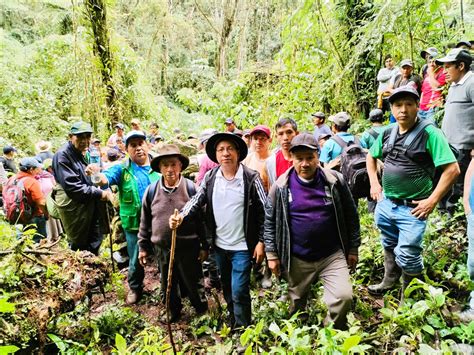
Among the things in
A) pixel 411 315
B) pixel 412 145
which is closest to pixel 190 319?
pixel 411 315

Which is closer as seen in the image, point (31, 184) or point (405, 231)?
point (405, 231)

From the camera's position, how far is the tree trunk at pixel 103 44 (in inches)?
350

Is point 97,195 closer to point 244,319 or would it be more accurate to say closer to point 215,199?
point 215,199

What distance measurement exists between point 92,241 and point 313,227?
10.0ft

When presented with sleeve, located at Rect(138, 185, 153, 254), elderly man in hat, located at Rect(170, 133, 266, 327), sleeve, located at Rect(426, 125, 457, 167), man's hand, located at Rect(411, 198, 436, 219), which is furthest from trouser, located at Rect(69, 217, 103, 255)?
sleeve, located at Rect(426, 125, 457, 167)

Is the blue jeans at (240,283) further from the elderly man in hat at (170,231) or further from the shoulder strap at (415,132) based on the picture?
the shoulder strap at (415,132)

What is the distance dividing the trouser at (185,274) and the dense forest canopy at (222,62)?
4814 millimetres

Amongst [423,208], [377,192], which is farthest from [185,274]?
[423,208]

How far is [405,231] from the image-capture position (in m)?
3.30

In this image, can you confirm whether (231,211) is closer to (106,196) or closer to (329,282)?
(329,282)

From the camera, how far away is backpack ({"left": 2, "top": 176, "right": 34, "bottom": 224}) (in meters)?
5.99

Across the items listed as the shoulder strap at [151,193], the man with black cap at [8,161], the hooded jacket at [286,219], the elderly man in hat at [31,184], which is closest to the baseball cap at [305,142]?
the hooded jacket at [286,219]

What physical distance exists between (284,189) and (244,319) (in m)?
1.41

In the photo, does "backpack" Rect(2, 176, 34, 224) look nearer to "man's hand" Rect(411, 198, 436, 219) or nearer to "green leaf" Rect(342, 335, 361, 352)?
"green leaf" Rect(342, 335, 361, 352)
